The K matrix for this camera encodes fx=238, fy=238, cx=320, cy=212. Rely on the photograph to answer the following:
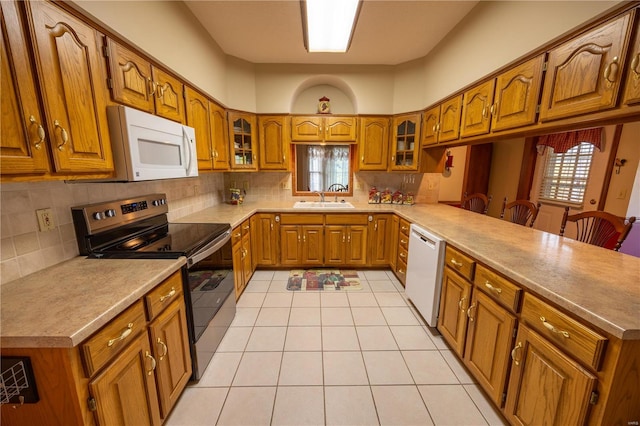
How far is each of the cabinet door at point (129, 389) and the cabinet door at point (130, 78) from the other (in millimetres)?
1316

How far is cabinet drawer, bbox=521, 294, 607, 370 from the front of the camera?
2.84 ft

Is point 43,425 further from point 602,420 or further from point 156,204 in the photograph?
point 602,420

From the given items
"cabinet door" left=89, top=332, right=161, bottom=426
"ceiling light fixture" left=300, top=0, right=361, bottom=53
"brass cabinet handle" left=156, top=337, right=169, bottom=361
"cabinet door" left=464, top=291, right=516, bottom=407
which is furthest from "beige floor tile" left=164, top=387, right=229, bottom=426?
"ceiling light fixture" left=300, top=0, right=361, bottom=53

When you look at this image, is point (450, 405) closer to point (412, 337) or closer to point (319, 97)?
point (412, 337)

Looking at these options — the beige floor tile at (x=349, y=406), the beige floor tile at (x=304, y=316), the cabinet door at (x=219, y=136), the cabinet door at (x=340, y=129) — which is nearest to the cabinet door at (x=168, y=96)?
the cabinet door at (x=219, y=136)

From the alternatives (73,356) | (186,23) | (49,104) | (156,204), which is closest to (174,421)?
(73,356)

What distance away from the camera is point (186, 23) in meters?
2.04

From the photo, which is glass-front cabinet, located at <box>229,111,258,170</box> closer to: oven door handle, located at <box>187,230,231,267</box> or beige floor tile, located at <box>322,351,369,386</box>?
oven door handle, located at <box>187,230,231,267</box>

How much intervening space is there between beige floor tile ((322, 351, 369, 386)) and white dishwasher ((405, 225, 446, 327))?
750 millimetres

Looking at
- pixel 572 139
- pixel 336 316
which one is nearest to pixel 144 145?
pixel 336 316

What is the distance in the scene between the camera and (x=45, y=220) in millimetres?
1229

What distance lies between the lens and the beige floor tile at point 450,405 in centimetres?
137

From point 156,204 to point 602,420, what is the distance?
2759 millimetres

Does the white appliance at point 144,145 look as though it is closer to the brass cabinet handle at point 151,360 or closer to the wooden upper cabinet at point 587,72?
the brass cabinet handle at point 151,360
